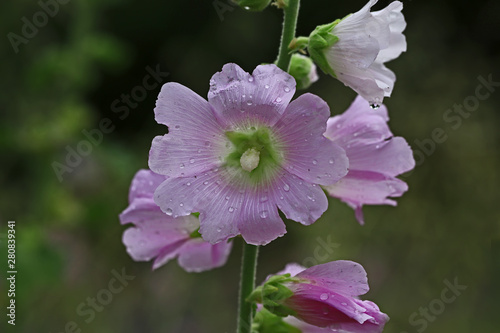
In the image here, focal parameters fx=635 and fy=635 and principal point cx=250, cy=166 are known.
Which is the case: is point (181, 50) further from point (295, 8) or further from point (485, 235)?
point (295, 8)

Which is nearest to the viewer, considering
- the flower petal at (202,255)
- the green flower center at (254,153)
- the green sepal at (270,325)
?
the green flower center at (254,153)

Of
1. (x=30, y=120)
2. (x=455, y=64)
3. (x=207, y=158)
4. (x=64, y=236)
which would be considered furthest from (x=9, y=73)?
(x=207, y=158)

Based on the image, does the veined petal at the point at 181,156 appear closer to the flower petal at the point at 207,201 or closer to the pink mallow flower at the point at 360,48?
the flower petal at the point at 207,201

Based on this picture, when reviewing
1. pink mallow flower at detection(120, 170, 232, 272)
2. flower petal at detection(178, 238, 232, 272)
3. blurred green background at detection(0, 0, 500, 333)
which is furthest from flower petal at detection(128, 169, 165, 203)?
blurred green background at detection(0, 0, 500, 333)

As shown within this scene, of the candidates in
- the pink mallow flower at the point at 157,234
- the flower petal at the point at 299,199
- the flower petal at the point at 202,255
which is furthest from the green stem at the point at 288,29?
the flower petal at the point at 202,255

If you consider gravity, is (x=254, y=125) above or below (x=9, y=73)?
above

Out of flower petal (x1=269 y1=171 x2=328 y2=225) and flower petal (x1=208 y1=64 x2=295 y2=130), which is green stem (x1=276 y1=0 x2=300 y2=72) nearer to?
flower petal (x1=208 y1=64 x2=295 y2=130)
